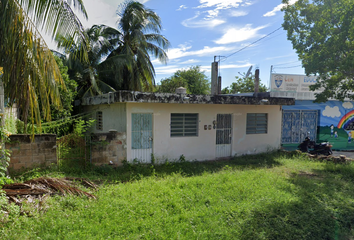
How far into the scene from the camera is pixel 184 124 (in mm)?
9305

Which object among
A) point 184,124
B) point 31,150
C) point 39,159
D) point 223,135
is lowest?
point 39,159

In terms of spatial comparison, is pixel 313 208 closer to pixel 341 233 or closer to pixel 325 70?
pixel 341 233

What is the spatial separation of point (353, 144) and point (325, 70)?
9.06 metres

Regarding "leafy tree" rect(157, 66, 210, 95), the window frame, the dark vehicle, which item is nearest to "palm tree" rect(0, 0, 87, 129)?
the window frame

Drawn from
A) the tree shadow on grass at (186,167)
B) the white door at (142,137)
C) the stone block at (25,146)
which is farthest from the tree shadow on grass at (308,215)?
Answer: the stone block at (25,146)

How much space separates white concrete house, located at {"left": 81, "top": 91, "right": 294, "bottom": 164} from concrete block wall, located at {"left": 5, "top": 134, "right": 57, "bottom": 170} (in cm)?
176

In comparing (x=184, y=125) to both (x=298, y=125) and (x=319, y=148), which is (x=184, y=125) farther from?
(x=298, y=125)

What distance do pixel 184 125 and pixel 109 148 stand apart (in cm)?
288

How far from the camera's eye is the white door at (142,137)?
325 inches

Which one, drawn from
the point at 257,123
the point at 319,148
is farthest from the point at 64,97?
the point at 319,148

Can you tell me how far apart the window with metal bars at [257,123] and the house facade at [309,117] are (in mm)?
2979

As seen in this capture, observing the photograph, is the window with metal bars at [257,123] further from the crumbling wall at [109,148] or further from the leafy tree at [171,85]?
the leafy tree at [171,85]

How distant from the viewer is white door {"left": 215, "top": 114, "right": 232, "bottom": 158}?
10.1 metres

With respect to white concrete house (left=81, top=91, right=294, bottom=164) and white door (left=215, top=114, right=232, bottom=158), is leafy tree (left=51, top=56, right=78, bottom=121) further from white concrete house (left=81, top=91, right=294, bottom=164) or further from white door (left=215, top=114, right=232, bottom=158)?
white door (left=215, top=114, right=232, bottom=158)
